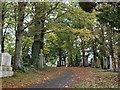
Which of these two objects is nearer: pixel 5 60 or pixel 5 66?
pixel 5 66

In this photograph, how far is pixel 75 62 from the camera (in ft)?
143

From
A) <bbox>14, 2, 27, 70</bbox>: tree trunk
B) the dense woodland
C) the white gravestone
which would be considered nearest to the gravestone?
the white gravestone

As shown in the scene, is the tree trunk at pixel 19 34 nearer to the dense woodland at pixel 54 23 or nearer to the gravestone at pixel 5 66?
the dense woodland at pixel 54 23

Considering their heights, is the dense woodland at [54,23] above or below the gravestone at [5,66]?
above

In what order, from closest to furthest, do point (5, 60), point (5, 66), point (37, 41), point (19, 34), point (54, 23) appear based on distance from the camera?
point (5, 66), point (5, 60), point (19, 34), point (54, 23), point (37, 41)

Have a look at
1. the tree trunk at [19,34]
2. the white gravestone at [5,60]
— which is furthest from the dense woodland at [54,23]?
the white gravestone at [5,60]

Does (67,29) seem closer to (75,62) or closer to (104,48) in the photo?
(104,48)

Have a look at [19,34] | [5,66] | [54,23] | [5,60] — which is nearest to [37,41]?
[54,23]

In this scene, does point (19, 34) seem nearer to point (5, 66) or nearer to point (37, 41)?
point (5, 66)

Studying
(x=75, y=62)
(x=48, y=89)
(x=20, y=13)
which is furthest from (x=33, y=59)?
→ (x=75, y=62)

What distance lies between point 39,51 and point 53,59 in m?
21.4

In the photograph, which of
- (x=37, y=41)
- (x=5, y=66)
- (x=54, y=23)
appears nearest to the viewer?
(x=5, y=66)

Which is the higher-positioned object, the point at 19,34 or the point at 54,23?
the point at 54,23

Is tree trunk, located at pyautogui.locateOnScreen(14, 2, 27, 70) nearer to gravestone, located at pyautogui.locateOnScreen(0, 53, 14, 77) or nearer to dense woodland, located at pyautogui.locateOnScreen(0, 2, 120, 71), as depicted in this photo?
dense woodland, located at pyautogui.locateOnScreen(0, 2, 120, 71)
